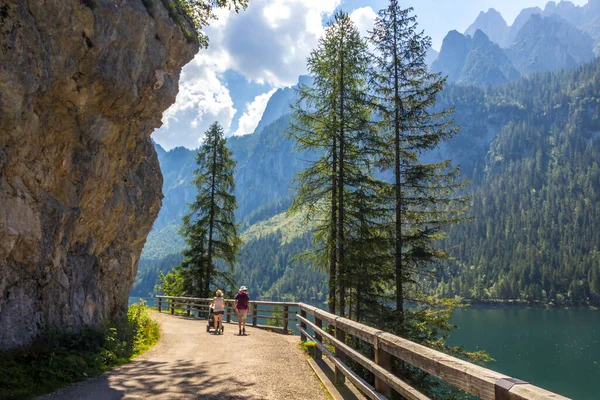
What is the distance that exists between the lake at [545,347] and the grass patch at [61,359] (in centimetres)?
3305

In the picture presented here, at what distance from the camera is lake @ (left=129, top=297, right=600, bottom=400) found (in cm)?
3750

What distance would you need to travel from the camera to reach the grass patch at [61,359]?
686cm

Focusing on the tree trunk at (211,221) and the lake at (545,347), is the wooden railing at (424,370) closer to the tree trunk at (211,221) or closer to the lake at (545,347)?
the tree trunk at (211,221)

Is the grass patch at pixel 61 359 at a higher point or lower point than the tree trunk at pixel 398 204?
lower

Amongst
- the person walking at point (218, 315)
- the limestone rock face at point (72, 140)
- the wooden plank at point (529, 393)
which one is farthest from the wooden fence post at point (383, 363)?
the person walking at point (218, 315)

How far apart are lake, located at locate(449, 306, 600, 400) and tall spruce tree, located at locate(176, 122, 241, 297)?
23.1m

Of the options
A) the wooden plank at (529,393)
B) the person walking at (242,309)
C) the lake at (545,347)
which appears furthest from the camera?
the lake at (545,347)

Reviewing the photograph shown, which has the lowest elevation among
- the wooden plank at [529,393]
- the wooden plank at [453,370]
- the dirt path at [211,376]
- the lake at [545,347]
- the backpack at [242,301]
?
the lake at [545,347]

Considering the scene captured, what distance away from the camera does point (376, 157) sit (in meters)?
15.9

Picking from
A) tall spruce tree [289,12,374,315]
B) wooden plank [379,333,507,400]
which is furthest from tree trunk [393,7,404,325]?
wooden plank [379,333,507,400]

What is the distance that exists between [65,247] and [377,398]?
8.94 meters

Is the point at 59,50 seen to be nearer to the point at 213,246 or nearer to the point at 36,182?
the point at 36,182

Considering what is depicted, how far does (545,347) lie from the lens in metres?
54.4

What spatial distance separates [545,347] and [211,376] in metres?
59.8
